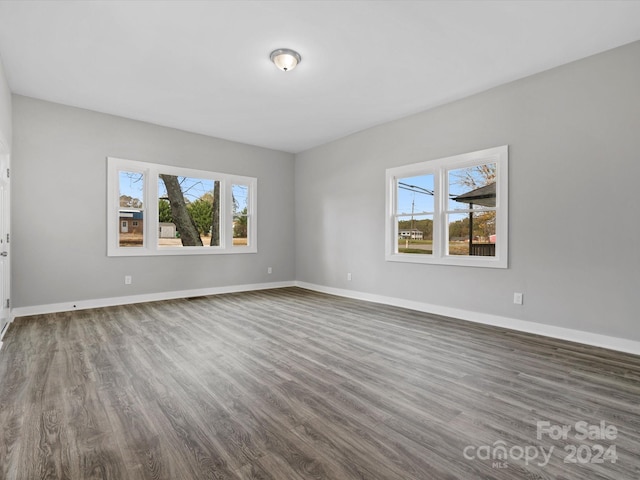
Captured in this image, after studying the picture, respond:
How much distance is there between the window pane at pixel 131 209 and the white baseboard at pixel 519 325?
3788 millimetres

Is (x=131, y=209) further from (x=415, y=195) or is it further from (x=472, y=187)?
(x=472, y=187)

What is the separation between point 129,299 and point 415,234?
4587 mm

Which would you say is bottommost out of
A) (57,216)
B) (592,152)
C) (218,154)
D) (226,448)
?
(226,448)

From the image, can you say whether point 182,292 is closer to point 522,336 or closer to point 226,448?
point 226,448

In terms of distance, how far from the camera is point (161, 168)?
5.53 metres

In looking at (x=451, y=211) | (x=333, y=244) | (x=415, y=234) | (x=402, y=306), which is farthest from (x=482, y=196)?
(x=333, y=244)

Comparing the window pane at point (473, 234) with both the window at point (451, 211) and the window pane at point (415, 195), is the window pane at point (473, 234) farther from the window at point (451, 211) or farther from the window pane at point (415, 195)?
the window pane at point (415, 195)

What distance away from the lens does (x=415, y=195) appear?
511 centimetres

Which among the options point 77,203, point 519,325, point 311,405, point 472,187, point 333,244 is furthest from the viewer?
point 333,244

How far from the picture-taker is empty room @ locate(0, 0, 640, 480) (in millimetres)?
1822

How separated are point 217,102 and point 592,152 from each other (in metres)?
4.47

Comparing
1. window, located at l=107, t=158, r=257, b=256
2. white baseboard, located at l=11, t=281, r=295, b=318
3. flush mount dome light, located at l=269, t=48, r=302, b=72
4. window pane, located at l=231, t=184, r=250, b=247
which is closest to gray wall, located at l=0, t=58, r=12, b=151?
window, located at l=107, t=158, r=257, b=256

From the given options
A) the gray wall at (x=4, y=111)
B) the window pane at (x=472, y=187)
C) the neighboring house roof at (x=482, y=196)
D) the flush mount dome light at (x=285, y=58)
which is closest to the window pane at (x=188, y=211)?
the gray wall at (x=4, y=111)

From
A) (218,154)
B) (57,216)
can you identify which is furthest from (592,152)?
(57,216)
